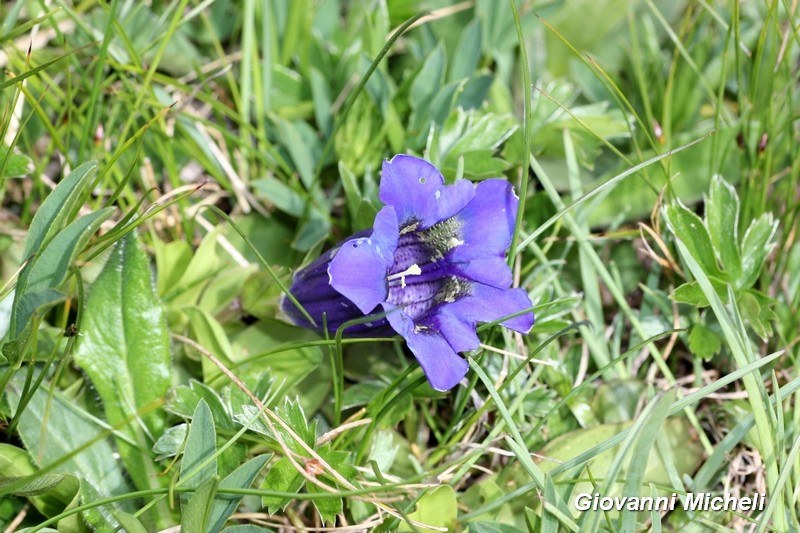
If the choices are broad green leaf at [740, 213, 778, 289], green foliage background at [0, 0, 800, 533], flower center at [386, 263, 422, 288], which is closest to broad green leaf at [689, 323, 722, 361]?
green foliage background at [0, 0, 800, 533]

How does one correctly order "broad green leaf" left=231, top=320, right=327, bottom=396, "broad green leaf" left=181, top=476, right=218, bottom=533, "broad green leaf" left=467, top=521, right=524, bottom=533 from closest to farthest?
"broad green leaf" left=181, top=476, right=218, bottom=533 → "broad green leaf" left=467, top=521, right=524, bottom=533 → "broad green leaf" left=231, top=320, right=327, bottom=396

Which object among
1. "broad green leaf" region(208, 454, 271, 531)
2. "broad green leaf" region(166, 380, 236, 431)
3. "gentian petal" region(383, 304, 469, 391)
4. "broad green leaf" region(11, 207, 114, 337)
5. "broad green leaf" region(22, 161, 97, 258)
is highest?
"broad green leaf" region(22, 161, 97, 258)

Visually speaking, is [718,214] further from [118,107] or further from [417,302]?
[118,107]

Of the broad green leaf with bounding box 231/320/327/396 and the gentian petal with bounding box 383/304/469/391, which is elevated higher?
the gentian petal with bounding box 383/304/469/391

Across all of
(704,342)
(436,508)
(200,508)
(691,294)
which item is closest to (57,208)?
(200,508)

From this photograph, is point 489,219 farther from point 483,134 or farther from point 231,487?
point 231,487

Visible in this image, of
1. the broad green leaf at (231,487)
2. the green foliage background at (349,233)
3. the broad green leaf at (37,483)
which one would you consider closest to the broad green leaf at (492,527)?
the green foliage background at (349,233)

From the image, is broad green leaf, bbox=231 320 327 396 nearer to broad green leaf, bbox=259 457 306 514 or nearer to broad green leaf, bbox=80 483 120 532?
broad green leaf, bbox=259 457 306 514
